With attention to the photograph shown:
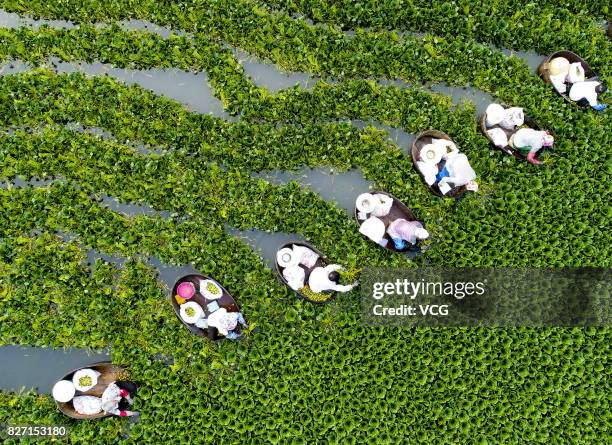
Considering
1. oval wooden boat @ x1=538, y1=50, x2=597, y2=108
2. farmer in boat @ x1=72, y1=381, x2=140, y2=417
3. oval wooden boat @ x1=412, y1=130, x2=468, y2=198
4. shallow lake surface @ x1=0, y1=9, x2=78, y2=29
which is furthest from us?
shallow lake surface @ x1=0, y1=9, x2=78, y2=29

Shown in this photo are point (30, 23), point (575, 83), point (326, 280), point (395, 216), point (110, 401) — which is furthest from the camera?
point (30, 23)

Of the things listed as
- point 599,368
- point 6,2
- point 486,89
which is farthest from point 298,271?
point 6,2

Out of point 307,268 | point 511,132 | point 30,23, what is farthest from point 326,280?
point 30,23

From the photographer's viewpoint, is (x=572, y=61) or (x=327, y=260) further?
(x=572, y=61)

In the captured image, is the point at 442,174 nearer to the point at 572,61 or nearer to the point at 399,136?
the point at 399,136

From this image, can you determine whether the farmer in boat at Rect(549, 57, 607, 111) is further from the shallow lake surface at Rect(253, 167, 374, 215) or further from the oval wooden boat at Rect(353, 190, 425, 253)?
the shallow lake surface at Rect(253, 167, 374, 215)

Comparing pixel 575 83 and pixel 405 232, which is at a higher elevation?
pixel 575 83

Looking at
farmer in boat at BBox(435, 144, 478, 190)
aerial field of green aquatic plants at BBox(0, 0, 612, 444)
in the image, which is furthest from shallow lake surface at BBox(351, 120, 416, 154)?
farmer in boat at BBox(435, 144, 478, 190)

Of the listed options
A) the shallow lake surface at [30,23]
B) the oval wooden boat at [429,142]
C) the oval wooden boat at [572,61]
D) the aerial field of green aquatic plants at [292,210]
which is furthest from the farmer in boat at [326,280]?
the shallow lake surface at [30,23]

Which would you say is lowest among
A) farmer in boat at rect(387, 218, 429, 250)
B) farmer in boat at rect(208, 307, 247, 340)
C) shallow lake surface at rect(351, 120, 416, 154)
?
farmer in boat at rect(208, 307, 247, 340)
